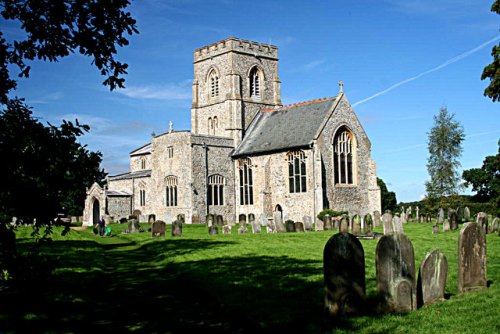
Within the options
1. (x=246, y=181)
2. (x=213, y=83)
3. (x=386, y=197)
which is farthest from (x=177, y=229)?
(x=386, y=197)

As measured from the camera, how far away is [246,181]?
38531mm

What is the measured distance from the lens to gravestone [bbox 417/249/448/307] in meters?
7.99

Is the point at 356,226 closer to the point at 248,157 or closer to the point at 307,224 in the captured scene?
the point at 307,224

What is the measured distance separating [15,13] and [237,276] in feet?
22.2

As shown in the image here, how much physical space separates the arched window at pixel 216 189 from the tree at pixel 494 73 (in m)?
23.2

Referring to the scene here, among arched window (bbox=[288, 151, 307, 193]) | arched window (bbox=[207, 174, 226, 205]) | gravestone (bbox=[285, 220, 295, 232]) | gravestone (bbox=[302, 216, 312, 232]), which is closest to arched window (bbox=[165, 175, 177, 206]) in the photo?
arched window (bbox=[207, 174, 226, 205])

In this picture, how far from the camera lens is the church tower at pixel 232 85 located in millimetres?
41375

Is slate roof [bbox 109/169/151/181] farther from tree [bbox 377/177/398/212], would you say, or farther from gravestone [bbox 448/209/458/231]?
gravestone [bbox 448/209/458/231]

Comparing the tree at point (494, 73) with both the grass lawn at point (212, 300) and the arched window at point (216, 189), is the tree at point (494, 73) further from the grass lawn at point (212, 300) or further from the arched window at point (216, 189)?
the arched window at point (216, 189)

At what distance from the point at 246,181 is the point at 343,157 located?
7.81 m

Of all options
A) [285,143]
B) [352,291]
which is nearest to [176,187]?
[285,143]

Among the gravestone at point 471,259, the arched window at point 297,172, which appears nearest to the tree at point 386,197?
the arched window at point 297,172

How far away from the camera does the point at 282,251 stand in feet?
52.1

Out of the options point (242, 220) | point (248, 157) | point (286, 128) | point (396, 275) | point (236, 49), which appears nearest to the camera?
point (396, 275)
